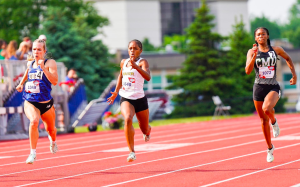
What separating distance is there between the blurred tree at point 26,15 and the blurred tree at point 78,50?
18.3ft

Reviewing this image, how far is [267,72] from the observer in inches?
368

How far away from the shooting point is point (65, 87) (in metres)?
21.4

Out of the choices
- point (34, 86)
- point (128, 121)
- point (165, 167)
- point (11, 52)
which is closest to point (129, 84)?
point (128, 121)

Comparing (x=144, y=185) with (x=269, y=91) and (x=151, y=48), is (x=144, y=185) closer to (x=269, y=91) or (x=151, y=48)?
(x=269, y=91)

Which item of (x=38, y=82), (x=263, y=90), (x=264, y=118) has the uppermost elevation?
(x=38, y=82)

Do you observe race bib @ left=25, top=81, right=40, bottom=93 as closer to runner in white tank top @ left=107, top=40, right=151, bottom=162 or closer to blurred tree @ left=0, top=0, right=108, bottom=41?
runner in white tank top @ left=107, top=40, right=151, bottom=162

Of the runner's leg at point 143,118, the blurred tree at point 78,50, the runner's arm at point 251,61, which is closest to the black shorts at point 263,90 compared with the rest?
the runner's arm at point 251,61

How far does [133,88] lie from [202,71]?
2825 cm

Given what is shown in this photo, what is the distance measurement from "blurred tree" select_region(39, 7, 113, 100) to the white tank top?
27991mm

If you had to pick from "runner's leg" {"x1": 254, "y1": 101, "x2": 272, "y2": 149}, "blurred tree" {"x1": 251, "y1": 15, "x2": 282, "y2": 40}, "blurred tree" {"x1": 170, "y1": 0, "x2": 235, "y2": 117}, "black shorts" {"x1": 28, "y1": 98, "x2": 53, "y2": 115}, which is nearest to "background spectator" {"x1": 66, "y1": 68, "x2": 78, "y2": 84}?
"black shorts" {"x1": 28, "y1": 98, "x2": 53, "y2": 115}

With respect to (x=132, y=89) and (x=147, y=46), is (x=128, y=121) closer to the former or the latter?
(x=132, y=89)

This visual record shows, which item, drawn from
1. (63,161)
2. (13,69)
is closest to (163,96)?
(13,69)

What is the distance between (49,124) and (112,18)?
85.9m

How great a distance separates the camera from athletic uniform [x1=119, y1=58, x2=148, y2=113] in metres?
9.21
